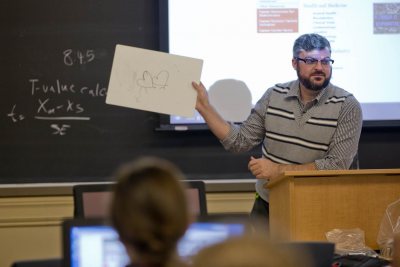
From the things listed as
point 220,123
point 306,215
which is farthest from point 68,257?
point 220,123

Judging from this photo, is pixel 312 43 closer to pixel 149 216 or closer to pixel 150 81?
pixel 150 81

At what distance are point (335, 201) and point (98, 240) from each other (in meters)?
1.50

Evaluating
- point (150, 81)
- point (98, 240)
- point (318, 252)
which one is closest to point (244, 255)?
point (318, 252)

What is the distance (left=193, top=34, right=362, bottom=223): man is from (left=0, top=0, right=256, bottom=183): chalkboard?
812mm

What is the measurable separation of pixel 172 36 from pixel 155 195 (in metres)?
3.47

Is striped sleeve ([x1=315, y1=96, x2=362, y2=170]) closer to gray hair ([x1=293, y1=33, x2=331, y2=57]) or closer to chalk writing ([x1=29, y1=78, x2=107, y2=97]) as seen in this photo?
gray hair ([x1=293, y1=33, x2=331, y2=57])

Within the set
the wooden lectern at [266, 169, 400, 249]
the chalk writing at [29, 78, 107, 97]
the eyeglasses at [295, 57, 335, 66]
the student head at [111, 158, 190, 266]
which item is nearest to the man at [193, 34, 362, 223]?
the eyeglasses at [295, 57, 335, 66]

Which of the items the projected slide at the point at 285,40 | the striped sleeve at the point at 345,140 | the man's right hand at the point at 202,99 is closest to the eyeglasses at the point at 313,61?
the striped sleeve at the point at 345,140

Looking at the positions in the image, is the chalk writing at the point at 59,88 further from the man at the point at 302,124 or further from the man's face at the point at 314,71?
the man's face at the point at 314,71

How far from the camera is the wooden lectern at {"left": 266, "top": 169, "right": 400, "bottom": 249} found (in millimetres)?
2996

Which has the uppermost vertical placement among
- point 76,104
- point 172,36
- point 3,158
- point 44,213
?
point 172,36

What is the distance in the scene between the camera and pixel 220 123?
11.9ft

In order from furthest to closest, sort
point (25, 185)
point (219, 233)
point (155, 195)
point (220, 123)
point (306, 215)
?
point (25, 185), point (220, 123), point (306, 215), point (219, 233), point (155, 195)

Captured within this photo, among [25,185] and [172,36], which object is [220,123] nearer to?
[172,36]
